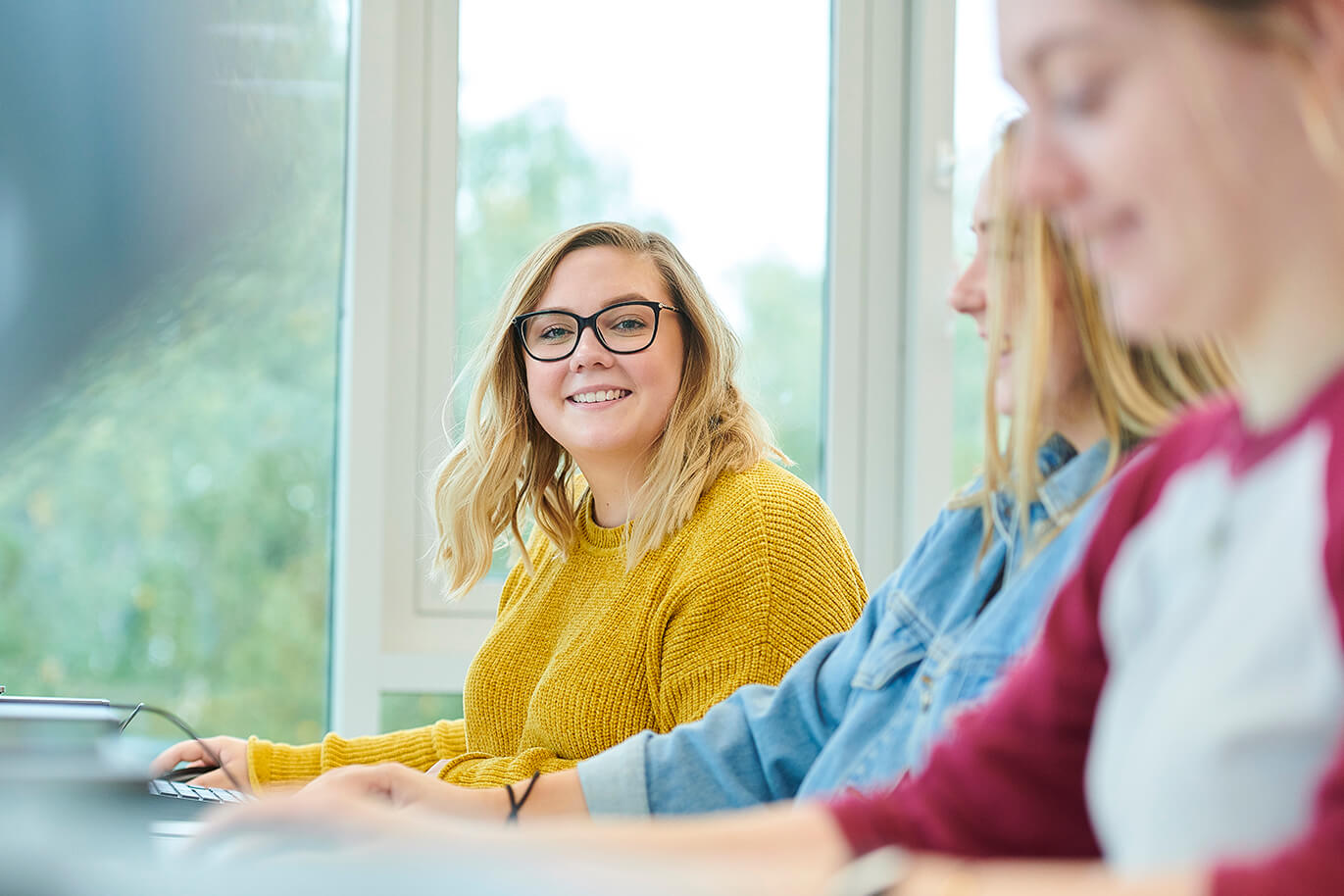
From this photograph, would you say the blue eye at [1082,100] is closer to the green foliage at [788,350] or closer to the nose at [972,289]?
the nose at [972,289]

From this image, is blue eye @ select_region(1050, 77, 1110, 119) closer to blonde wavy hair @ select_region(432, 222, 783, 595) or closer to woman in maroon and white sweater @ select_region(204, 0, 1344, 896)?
woman in maroon and white sweater @ select_region(204, 0, 1344, 896)

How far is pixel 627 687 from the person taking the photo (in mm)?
1391

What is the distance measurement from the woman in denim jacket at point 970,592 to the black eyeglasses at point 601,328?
0.63 meters

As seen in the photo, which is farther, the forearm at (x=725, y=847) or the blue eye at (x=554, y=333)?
the blue eye at (x=554, y=333)

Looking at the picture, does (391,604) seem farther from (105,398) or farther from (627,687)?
(627,687)

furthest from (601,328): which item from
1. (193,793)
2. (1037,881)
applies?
(1037,881)

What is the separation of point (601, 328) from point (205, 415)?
0.96m

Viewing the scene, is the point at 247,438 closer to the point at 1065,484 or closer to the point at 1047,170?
the point at 1065,484

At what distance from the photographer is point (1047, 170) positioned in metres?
0.53

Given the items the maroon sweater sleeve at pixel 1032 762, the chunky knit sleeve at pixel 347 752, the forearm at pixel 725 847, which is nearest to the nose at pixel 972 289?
the maroon sweater sleeve at pixel 1032 762

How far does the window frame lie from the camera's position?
223cm

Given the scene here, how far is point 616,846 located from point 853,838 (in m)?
0.15

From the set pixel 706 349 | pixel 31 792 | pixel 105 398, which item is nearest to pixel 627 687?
pixel 706 349

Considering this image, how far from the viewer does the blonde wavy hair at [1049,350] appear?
730 millimetres
